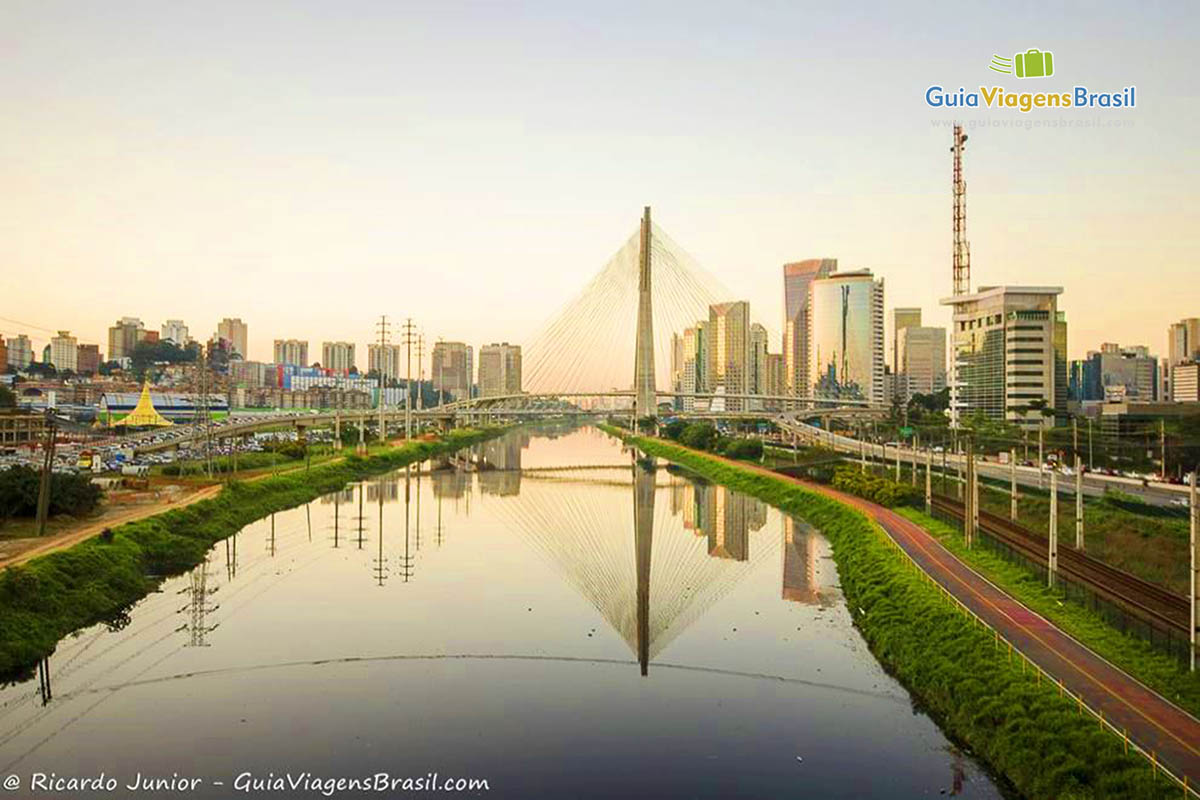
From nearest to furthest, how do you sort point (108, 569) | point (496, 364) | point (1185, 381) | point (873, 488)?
point (108, 569) → point (873, 488) → point (1185, 381) → point (496, 364)

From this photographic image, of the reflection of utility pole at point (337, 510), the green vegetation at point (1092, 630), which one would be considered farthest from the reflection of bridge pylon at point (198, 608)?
the green vegetation at point (1092, 630)

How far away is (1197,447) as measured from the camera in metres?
22.8

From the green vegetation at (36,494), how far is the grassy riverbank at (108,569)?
1405 mm

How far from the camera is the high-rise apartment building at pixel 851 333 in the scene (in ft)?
359

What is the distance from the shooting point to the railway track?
10.5 m

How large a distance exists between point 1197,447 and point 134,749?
2370 centimetres

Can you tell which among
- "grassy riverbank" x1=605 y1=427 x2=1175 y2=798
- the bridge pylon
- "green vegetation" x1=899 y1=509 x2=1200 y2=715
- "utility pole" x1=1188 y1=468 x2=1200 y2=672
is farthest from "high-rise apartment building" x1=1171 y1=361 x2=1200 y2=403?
"utility pole" x1=1188 y1=468 x2=1200 y2=672

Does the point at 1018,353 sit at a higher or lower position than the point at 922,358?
lower

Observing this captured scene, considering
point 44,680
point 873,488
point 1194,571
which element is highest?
point 1194,571

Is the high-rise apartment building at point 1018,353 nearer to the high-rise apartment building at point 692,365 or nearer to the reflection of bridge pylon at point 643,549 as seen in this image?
the reflection of bridge pylon at point 643,549

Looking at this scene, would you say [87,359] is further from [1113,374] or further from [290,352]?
[1113,374]

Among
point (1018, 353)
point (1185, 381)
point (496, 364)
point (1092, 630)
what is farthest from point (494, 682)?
point (496, 364)

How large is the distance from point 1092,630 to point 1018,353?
4075cm

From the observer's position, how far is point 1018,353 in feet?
157
